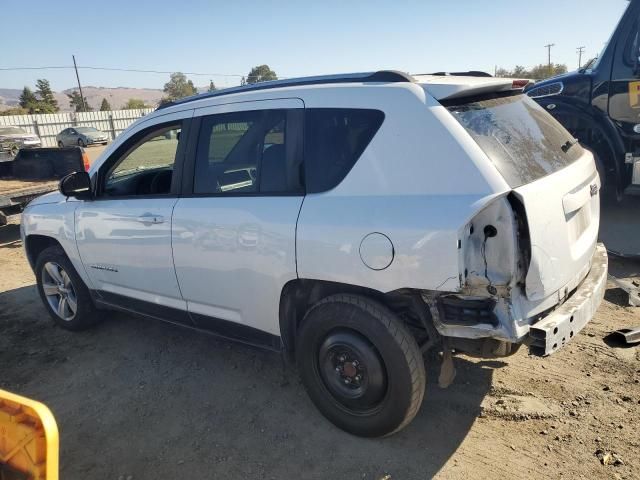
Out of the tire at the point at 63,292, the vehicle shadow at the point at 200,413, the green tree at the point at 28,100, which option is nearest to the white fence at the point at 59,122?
the green tree at the point at 28,100

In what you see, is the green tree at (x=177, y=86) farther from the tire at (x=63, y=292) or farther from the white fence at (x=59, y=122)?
the tire at (x=63, y=292)

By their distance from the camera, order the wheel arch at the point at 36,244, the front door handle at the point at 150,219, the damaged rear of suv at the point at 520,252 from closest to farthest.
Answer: the damaged rear of suv at the point at 520,252 < the front door handle at the point at 150,219 < the wheel arch at the point at 36,244

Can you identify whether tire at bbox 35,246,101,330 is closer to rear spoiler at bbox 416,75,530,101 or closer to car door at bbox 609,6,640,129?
rear spoiler at bbox 416,75,530,101

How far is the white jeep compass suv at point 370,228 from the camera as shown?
2.34 m

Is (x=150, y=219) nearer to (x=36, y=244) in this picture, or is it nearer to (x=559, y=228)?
(x=36, y=244)

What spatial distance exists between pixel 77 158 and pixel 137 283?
6503 millimetres

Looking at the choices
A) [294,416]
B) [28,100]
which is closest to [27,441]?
[294,416]

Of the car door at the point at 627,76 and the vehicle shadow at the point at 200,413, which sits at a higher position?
the car door at the point at 627,76

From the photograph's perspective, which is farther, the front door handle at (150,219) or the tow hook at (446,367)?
the front door handle at (150,219)

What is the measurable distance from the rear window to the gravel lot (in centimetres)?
146

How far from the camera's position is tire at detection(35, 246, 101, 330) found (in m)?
4.39

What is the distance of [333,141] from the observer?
2766 mm

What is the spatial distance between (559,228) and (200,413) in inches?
95.8

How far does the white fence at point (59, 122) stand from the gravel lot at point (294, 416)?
37.8m
